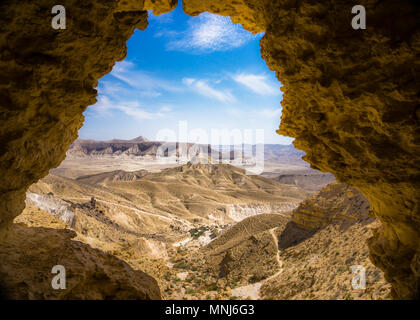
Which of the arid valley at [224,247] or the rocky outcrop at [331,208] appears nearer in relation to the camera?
the arid valley at [224,247]

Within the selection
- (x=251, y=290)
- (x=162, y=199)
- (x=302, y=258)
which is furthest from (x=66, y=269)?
(x=162, y=199)

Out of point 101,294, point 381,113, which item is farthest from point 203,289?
point 381,113

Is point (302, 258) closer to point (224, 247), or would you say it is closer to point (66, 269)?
point (224, 247)

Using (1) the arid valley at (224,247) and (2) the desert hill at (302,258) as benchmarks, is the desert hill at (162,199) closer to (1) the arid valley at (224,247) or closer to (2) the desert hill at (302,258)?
(1) the arid valley at (224,247)

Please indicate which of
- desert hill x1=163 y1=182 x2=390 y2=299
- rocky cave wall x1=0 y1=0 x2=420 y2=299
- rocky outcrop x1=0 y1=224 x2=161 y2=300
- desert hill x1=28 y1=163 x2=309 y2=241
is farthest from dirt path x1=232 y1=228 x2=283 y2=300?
desert hill x1=28 y1=163 x2=309 y2=241

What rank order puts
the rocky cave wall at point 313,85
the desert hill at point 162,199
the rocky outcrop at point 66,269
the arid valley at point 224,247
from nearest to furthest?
the rocky cave wall at point 313,85 → the rocky outcrop at point 66,269 → the arid valley at point 224,247 → the desert hill at point 162,199

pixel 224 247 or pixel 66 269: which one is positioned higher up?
pixel 66 269

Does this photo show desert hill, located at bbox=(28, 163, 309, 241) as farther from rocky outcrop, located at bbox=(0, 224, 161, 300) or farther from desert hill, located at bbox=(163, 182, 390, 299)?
rocky outcrop, located at bbox=(0, 224, 161, 300)

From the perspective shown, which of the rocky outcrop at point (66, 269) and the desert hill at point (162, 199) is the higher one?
the rocky outcrop at point (66, 269)

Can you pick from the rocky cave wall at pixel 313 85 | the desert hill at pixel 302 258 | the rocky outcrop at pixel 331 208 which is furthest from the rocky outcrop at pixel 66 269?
the rocky outcrop at pixel 331 208
